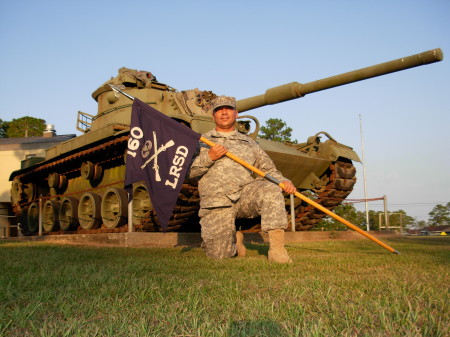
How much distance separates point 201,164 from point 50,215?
873 centimetres

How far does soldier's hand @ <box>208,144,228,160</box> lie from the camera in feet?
16.5

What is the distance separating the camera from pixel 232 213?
5.32m

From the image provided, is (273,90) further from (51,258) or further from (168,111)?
(51,258)

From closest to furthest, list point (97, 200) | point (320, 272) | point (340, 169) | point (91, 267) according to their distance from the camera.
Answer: point (320, 272) < point (91, 267) < point (97, 200) < point (340, 169)

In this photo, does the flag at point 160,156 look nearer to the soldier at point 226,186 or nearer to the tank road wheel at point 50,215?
the soldier at point 226,186

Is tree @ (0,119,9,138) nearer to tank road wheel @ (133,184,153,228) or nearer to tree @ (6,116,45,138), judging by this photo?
tree @ (6,116,45,138)

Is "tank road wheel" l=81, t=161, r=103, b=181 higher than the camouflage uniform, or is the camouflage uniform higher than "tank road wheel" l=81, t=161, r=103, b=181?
"tank road wheel" l=81, t=161, r=103, b=181

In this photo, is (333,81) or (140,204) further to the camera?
(140,204)

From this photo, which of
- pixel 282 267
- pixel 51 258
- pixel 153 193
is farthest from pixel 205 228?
pixel 51 258

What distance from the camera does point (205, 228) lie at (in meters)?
5.34

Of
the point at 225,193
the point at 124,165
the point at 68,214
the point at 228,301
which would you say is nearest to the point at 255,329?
the point at 228,301

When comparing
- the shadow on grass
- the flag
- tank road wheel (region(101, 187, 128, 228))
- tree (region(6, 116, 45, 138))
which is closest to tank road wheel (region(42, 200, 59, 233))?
tank road wheel (region(101, 187, 128, 228))

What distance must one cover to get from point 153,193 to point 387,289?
2.97 metres

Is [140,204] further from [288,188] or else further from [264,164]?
[288,188]
